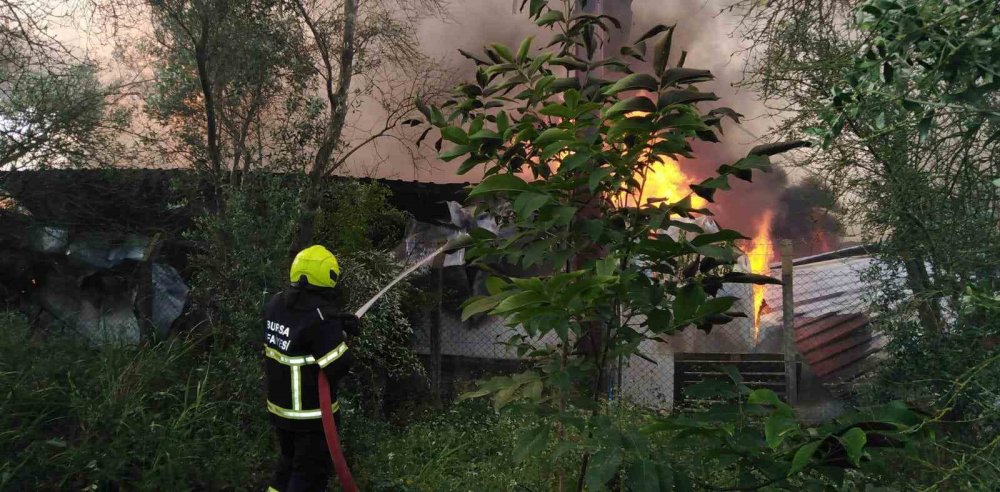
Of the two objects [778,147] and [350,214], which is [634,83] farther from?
[350,214]

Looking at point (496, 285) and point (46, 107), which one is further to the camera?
point (46, 107)

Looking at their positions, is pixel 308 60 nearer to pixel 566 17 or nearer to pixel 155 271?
pixel 155 271

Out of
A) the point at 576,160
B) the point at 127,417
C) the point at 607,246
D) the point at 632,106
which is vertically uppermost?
the point at 632,106

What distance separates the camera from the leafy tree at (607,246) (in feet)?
6.47

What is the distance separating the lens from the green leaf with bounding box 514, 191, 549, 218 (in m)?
2.06

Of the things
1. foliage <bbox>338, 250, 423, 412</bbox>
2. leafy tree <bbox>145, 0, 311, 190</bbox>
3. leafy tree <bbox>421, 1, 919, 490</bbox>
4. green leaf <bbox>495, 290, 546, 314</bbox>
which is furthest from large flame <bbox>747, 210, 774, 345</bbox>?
green leaf <bbox>495, 290, 546, 314</bbox>

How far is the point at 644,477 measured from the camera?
1.94 meters

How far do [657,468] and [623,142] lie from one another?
3.29ft

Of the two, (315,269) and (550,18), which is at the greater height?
(550,18)

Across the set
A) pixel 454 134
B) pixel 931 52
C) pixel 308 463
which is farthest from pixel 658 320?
pixel 308 463

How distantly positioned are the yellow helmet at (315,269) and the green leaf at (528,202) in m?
2.36

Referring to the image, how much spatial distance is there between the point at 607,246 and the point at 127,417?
12.7 ft

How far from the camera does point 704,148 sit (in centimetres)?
1275

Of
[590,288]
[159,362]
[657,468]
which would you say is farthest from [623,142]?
[159,362]
